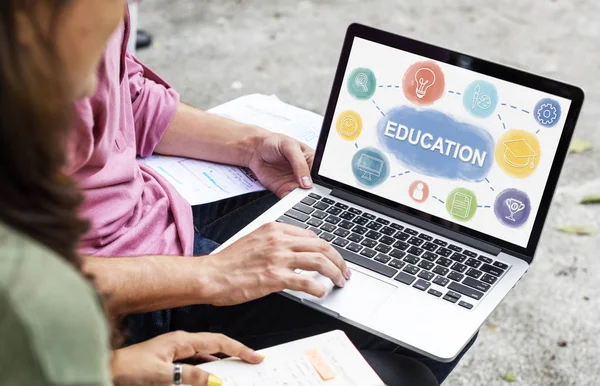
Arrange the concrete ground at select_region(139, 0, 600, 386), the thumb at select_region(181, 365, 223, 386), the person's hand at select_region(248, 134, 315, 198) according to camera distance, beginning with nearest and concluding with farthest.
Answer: the thumb at select_region(181, 365, 223, 386), the person's hand at select_region(248, 134, 315, 198), the concrete ground at select_region(139, 0, 600, 386)

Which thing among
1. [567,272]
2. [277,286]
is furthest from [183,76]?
[277,286]

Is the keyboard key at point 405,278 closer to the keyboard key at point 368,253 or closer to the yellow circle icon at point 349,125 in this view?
the keyboard key at point 368,253

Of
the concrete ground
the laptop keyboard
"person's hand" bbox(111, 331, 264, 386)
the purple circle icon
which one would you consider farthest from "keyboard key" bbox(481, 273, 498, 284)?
the concrete ground

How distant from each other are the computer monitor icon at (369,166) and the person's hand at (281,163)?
0.36 ft

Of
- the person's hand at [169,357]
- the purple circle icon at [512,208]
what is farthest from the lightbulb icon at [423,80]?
the person's hand at [169,357]

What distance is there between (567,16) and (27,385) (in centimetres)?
407

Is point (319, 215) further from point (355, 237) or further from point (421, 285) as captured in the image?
point (421, 285)

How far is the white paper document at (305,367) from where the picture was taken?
1155mm

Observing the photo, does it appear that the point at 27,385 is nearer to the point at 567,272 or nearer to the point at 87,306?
the point at 87,306

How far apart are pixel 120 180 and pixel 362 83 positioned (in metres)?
0.48

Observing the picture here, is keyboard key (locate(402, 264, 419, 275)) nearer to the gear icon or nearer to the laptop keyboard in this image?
the laptop keyboard

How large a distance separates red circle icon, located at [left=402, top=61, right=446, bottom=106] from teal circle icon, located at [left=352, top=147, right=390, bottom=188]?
12 centimetres

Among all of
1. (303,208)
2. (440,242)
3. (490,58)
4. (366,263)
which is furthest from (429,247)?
(490,58)

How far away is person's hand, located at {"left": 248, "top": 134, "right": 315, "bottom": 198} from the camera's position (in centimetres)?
161
